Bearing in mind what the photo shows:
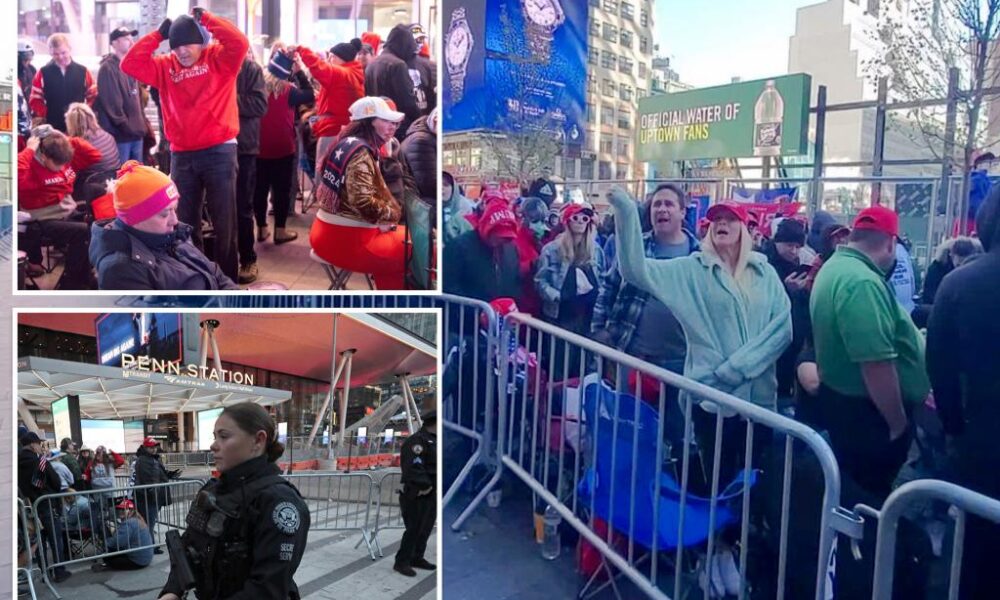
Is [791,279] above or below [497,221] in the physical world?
below

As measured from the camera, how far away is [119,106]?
2.16 m

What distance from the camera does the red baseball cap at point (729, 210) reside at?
2.42m

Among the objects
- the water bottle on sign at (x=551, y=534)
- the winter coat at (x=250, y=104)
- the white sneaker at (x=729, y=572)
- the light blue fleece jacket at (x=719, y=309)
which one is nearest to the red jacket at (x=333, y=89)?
the winter coat at (x=250, y=104)

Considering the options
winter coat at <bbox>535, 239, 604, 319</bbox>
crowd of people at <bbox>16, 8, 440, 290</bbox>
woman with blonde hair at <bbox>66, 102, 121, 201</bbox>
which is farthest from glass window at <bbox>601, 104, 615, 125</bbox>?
woman with blonde hair at <bbox>66, 102, 121, 201</bbox>

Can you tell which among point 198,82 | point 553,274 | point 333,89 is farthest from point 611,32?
point 198,82

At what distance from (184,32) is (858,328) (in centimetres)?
197

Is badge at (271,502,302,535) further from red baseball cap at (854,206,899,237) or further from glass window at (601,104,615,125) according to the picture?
red baseball cap at (854,206,899,237)

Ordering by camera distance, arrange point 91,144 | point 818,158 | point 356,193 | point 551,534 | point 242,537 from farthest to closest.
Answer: point 551,534 < point 818,158 < point 356,193 < point 91,144 < point 242,537

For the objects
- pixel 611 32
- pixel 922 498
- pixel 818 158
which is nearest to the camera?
pixel 922 498

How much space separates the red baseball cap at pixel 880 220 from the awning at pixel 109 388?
1747 mm

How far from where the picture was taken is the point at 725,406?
2.33m

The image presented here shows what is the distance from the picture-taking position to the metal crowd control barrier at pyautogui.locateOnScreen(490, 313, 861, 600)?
2328mm

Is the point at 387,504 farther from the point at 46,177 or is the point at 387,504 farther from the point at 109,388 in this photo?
the point at 46,177

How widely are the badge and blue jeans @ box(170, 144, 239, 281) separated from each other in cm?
64
